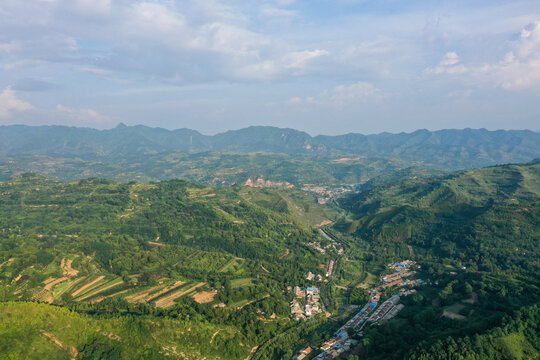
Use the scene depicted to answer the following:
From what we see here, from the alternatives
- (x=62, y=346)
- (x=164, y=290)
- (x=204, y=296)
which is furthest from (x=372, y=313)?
(x=62, y=346)

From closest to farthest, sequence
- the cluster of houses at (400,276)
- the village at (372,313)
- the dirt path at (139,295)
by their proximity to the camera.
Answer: the village at (372,313) < the dirt path at (139,295) < the cluster of houses at (400,276)

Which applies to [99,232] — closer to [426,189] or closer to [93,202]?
[93,202]

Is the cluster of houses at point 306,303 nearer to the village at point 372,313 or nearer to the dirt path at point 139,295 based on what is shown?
the village at point 372,313

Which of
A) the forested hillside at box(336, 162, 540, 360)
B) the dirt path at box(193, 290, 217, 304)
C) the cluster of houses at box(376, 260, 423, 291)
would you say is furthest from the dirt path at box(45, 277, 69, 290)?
the cluster of houses at box(376, 260, 423, 291)

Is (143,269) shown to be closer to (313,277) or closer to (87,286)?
(87,286)

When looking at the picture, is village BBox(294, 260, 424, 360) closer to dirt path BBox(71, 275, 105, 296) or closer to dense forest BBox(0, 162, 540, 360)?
dense forest BBox(0, 162, 540, 360)

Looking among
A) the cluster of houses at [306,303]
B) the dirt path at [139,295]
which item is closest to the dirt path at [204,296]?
the dirt path at [139,295]
